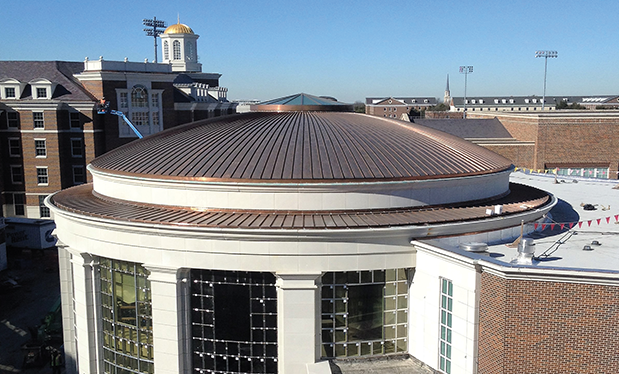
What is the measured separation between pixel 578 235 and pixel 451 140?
344 inches

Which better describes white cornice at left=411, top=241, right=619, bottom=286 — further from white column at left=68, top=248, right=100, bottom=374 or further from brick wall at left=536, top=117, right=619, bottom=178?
brick wall at left=536, top=117, right=619, bottom=178

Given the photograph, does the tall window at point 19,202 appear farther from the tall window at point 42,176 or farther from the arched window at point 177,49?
the arched window at point 177,49

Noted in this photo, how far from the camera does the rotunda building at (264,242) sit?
25.3m

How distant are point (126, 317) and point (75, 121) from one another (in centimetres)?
5060

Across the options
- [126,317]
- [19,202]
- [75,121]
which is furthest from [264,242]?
[19,202]

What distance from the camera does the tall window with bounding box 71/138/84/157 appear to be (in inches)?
2886

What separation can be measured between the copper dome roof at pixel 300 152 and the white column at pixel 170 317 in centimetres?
485

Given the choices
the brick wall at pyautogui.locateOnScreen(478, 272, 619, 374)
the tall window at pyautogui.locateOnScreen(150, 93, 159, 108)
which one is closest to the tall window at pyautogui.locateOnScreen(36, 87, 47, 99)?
the tall window at pyautogui.locateOnScreen(150, 93, 159, 108)

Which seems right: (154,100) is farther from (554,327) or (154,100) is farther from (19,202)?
(554,327)

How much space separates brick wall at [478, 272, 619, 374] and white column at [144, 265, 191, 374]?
12.6 metres

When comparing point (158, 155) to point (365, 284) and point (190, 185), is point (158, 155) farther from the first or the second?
point (365, 284)

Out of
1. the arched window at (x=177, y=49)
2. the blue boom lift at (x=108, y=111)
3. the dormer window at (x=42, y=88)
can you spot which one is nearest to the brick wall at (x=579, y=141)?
the blue boom lift at (x=108, y=111)

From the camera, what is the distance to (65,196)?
1382 inches

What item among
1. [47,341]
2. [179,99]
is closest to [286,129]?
[47,341]
